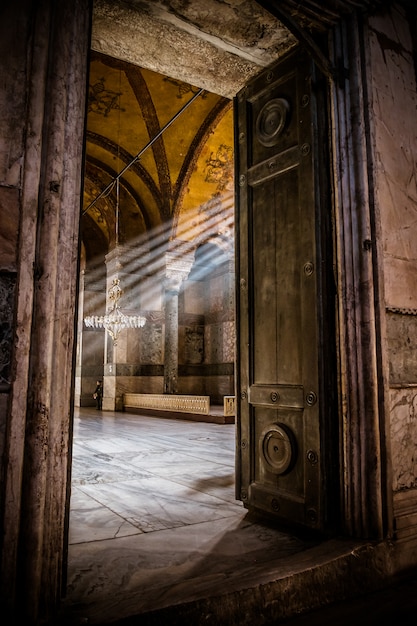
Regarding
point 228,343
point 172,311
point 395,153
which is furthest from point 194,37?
point 228,343

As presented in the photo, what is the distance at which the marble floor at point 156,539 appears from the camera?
176cm

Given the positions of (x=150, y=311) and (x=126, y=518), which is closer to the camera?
(x=126, y=518)

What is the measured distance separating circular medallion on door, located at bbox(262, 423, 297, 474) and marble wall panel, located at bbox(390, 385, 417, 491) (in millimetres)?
534

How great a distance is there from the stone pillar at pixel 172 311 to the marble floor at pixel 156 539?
9277 millimetres

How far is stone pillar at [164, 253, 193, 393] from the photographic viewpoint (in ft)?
45.8

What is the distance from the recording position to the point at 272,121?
3.05 m

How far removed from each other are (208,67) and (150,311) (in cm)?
1228

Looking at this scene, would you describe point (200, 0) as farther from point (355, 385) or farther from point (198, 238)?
point (198, 238)

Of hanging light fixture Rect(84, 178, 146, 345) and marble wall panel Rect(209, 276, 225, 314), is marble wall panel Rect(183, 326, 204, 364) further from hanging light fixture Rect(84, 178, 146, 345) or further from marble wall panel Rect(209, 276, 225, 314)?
hanging light fixture Rect(84, 178, 146, 345)

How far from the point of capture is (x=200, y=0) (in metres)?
2.60

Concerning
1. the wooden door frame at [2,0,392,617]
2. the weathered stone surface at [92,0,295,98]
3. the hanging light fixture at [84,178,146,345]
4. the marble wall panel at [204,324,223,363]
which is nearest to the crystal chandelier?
the hanging light fixture at [84,178,146,345]

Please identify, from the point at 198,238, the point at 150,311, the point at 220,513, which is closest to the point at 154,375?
the point at 150,311

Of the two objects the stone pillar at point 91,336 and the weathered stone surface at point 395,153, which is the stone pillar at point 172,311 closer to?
the stone pillar at point 91,336

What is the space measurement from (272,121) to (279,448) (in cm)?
208
